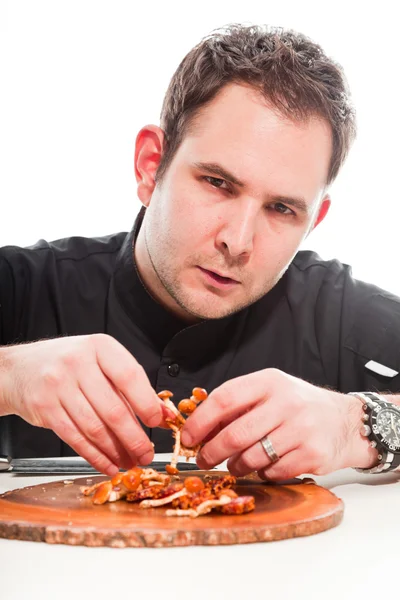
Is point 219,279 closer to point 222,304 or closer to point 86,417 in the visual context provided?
point 222,304

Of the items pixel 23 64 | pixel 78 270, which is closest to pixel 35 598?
pixel 78 270

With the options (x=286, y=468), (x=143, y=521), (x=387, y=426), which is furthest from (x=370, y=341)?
(x=143, y=521)

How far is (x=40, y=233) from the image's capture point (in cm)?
341

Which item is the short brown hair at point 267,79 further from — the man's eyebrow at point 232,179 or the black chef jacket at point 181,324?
the black chef jacket at point 181,324

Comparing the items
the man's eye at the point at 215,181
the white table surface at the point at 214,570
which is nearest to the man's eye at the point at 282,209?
the man's eye at the point at 215,181

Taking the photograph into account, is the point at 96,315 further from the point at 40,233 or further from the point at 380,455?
the point at 40,233

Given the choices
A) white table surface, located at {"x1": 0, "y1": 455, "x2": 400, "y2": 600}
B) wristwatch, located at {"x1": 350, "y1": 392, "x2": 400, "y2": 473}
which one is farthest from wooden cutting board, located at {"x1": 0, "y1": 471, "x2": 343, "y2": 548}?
wristwatch, located at {"x1": 350, "y1": 392, "x2": 400, "y2": 473}

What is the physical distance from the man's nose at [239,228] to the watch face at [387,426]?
444 millimetres

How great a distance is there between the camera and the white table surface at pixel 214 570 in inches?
31.6

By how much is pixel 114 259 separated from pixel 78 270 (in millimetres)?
109

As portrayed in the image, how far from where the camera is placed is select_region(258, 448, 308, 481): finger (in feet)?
4.37

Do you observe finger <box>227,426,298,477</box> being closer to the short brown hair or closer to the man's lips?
the man's lips

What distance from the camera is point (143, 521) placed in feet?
Answer: 3.32

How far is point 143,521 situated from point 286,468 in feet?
1.27
